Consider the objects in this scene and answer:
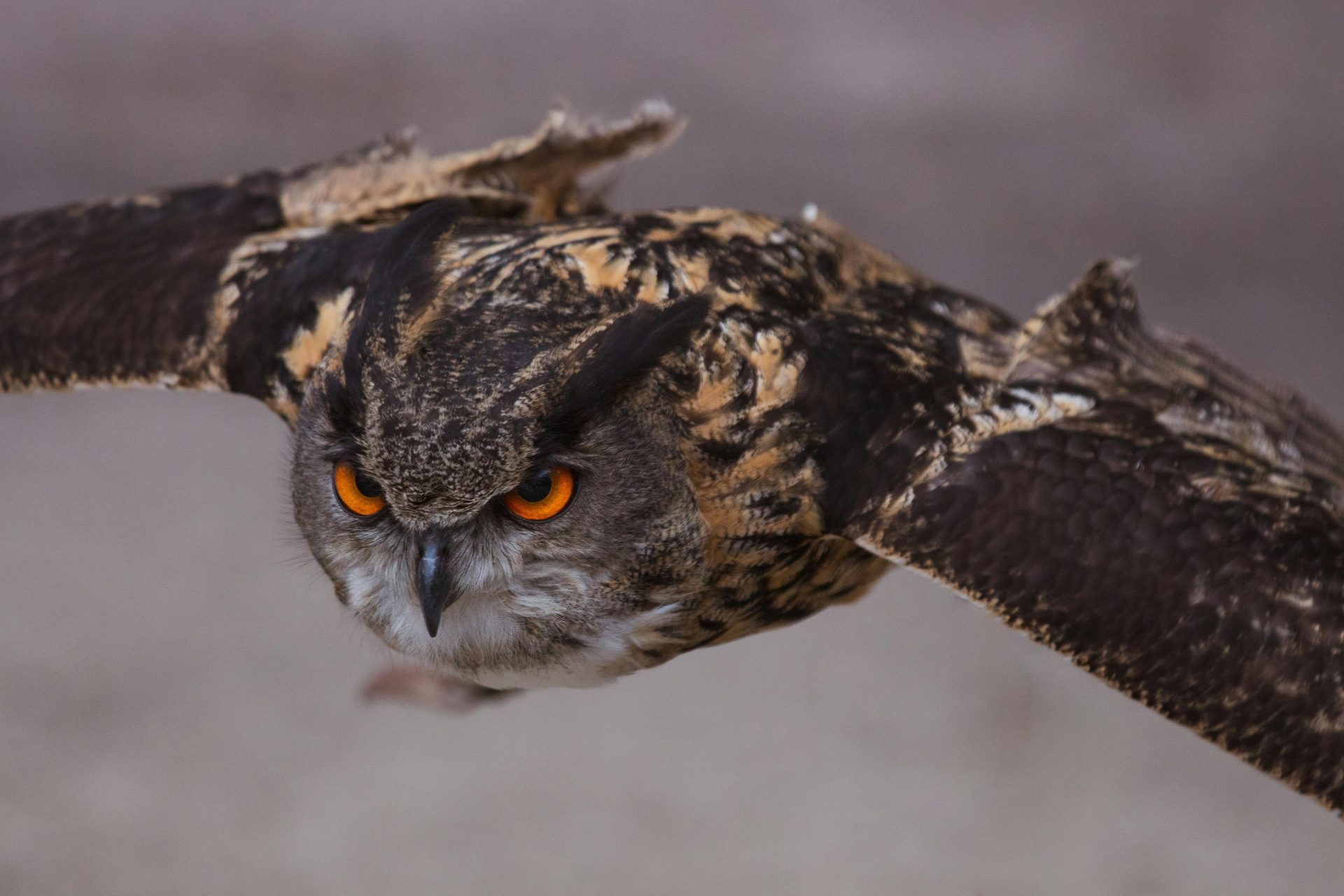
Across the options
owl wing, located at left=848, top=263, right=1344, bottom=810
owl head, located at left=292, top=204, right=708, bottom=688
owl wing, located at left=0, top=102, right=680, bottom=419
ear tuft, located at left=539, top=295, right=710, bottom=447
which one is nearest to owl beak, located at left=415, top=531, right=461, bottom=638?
owl head, located at left=292, top=204, right=708, bottom=688

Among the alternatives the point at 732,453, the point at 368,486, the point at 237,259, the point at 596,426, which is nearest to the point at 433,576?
the point at 368,486

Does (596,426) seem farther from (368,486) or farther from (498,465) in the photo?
(368,486)

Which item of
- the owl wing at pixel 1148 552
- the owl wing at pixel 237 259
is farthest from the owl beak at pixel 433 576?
the owl wing at pixel 1148 552

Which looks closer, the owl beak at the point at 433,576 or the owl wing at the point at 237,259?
the owl beak at the point at 433,576

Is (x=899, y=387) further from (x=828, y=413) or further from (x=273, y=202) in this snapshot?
(x=273, y=202)

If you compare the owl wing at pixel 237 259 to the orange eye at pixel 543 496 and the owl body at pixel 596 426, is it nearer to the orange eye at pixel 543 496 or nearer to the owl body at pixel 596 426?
the owl body at pixel 596 426

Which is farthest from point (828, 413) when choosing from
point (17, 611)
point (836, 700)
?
point (17, 611)

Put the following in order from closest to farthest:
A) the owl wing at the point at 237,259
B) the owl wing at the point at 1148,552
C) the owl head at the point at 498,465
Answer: the owl head at the point at 498,465 → the owl wing at the point at 1148,552 → the owl wing at the point at 237,259
